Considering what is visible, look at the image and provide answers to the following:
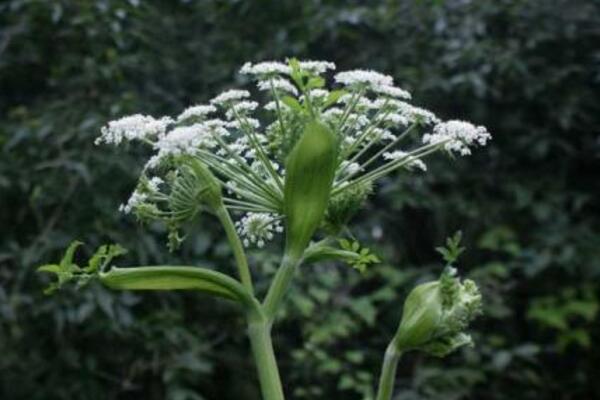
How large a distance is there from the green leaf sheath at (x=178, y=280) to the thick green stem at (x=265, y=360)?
0.06 ft

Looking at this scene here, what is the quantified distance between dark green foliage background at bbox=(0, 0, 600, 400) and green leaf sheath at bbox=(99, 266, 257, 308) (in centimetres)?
127

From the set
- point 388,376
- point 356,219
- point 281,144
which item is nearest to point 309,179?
point 281,144

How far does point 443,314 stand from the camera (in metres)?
0.77

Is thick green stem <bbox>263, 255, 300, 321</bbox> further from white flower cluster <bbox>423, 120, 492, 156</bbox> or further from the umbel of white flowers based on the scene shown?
white flower cluster <bbox>423, 120, 492, 156</bbox>

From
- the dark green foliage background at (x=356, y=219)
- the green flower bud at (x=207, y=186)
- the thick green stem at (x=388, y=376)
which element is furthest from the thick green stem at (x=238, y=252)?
the dark green foliage background at (x=356, y=219)

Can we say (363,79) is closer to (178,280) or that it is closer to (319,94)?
(319,94)

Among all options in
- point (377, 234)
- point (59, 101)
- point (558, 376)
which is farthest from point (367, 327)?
point (59, 101)

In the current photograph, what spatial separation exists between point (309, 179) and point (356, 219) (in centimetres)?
168

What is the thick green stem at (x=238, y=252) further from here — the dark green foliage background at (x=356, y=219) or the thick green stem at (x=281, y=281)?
the dark green foliage background at (x=356, y=219)

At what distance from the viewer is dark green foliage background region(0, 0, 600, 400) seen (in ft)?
7.06

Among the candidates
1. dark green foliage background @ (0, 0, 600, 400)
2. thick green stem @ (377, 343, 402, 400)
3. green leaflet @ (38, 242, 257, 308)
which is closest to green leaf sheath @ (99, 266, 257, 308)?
green leaflet @ (38, 242, 257, 308)

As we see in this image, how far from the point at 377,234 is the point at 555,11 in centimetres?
72

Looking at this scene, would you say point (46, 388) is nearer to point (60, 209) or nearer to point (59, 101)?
point (60, 209)

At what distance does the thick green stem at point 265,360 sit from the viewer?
754mm
